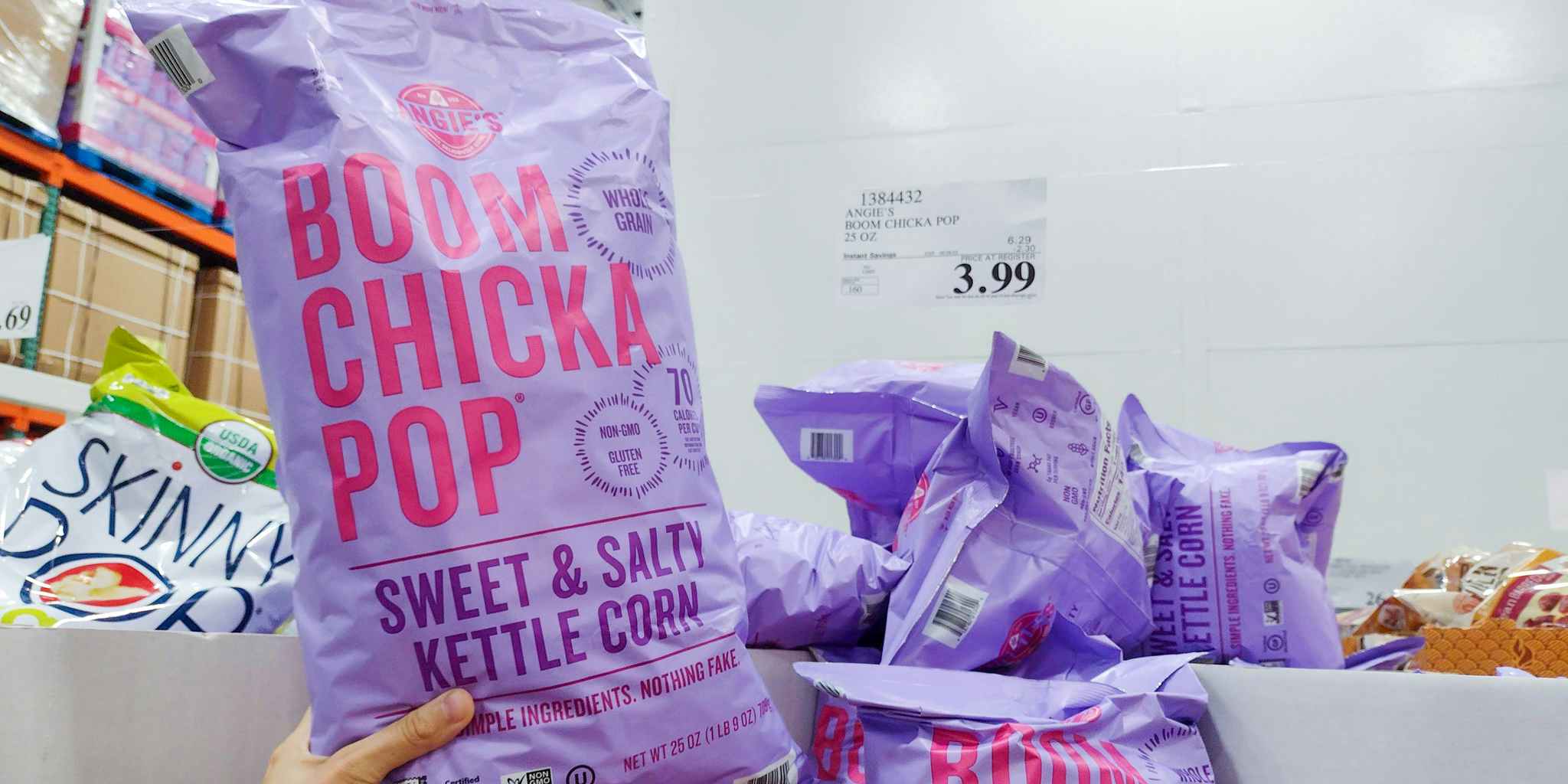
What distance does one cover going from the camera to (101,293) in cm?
250

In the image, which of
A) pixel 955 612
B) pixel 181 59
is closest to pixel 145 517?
pixel 181 59

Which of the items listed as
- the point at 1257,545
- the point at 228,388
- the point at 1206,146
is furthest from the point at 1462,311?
the point at 228,388

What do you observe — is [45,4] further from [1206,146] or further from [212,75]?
[1206,146]

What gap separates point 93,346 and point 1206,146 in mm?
2543

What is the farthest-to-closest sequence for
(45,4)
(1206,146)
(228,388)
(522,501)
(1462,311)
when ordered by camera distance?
(228,388)
(45,4)
(1206,146)
(1462,311)
(522,501)

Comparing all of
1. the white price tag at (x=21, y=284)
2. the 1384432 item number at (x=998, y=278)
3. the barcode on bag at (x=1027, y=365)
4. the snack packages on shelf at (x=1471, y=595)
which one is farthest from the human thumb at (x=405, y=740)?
the white price tag at (x=21, y=284)

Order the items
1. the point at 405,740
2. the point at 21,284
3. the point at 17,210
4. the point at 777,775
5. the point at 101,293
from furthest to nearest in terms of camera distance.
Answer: the point at 101,293, the point at 17,210, the point at 21,284, the point at 777,775, the point at 405,740

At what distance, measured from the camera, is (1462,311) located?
1980 millimetres

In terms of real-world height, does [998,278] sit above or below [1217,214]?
below

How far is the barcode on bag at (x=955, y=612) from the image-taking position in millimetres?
833

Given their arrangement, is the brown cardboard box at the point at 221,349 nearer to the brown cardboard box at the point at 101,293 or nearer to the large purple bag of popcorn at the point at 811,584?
the brown cardboard box at the point at 101,293

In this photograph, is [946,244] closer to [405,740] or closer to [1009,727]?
[1009,727]

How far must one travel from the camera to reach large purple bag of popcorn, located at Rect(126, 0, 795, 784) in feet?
1.87

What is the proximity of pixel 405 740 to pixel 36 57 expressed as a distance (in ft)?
8.25
